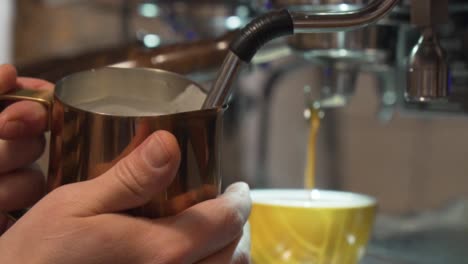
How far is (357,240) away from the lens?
43 cm

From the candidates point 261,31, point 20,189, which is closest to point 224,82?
point 261,31

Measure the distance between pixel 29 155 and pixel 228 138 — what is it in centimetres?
73

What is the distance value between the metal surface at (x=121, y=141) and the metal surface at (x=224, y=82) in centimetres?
2

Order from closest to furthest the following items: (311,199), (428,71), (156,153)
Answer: (156,153), (428,71), (311,199)

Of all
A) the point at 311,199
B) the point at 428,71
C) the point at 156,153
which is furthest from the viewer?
the point at 311,199

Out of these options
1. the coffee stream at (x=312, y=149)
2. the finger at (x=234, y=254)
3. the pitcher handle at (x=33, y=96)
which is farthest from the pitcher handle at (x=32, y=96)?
the coffee stream at (x=312, y=149)

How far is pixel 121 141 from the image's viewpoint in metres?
0.29

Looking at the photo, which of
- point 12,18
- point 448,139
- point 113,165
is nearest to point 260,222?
point 113,165

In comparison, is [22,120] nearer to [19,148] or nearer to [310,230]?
[19,148]

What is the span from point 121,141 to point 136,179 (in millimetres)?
23

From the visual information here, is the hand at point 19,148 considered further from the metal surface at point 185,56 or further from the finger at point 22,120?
the metal surface at point 185,56

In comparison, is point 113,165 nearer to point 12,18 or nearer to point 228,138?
point 228,138

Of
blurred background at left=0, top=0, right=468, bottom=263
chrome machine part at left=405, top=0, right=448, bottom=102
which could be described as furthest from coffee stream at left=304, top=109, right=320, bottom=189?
chrome machine part at left=405, top=0, right=448, bottom=102

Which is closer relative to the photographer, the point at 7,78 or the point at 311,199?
the point at 7,78
